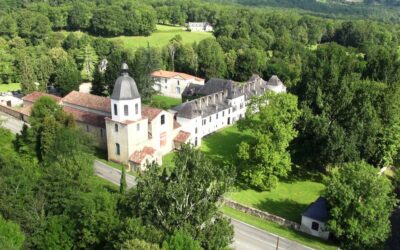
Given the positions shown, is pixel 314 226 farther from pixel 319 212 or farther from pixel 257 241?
pixel 257 241

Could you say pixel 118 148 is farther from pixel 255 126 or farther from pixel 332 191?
pixel 332 191

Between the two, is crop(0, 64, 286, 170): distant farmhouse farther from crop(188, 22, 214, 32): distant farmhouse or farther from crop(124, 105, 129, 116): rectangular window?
crop(188, 22, 214, 32): distant farmhouse

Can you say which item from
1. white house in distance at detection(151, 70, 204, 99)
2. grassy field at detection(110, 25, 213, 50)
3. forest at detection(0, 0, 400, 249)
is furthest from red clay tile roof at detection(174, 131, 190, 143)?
grassy field at detection(110, 25, 213, 50)

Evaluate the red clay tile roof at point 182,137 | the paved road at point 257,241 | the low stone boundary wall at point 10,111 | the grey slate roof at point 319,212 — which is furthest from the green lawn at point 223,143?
the low stone boundary wall at point 10,111

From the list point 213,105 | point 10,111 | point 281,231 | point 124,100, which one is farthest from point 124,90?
point 10,111

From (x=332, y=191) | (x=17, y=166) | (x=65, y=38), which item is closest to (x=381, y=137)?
(x=332, y=191)
